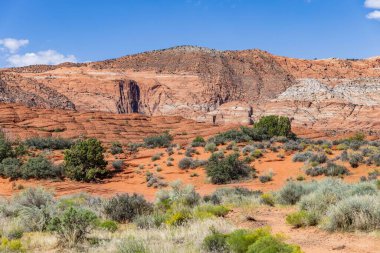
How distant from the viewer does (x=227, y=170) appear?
77.6 feet

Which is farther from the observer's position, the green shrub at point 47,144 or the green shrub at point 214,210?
the green shrub at point 47,144

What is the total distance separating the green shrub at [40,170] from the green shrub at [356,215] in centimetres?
2093

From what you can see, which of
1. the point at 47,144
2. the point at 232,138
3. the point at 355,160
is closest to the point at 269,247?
the point at 355,160

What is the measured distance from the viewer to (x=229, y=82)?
9419cm

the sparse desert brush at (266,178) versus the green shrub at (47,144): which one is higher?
the green shrub at (47,144)

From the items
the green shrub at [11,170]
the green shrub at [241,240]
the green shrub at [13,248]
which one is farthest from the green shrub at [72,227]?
the green shrub at [11,170]

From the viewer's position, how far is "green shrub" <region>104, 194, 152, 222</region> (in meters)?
11.2

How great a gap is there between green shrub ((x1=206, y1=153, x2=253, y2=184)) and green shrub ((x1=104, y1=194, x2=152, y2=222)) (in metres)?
11.9

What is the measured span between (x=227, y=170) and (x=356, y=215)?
51.7 ft

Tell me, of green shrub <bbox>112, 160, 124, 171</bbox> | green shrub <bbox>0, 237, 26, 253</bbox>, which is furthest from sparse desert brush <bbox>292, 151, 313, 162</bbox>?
green shrub <bbox>0, 237, 26, 253</bbox>

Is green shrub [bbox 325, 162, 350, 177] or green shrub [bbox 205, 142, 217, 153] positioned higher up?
green shrub [bbox 205, 142, 217, 153]

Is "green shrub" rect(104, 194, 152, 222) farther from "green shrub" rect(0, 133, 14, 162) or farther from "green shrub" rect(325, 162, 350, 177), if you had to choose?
"green shrub" rect(0, 133, 14, 162)

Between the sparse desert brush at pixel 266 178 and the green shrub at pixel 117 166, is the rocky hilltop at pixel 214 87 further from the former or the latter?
the sparse desert brush at pixel 266 178

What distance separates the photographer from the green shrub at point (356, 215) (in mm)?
7844
